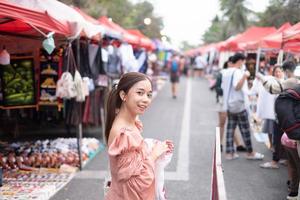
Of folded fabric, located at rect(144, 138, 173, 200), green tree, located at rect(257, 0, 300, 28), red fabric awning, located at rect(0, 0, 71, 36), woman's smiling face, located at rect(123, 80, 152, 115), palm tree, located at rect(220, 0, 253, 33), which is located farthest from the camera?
palm tree, located at rect(220, 0, 253, 33)

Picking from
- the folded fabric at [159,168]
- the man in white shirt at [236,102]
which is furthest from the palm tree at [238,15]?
the folded fabric at [159,168]

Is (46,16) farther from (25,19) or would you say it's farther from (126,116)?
(126,116)

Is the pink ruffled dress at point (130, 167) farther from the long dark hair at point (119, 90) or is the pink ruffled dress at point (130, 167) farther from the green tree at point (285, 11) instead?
the green tree at point (285, 11)

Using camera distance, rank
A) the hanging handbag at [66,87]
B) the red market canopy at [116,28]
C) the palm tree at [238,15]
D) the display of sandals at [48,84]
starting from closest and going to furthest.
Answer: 1. the hanging handbag at [66,87]
2. the display of sandals at [48,84]
3. the red market canopy at [116,28]
4. the palm tree at [238,15]

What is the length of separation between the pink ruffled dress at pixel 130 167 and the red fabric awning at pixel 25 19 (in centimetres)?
216

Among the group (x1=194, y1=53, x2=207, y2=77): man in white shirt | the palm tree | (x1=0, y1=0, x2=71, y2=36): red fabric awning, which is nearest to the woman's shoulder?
(x1=0, y1=0, x2=71, y2=36): red fabric awning

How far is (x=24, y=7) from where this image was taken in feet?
14.0

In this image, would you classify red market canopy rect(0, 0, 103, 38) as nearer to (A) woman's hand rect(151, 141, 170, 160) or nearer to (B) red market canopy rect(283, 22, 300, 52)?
(A) woman's hand rect(151, 141, 170, 160)

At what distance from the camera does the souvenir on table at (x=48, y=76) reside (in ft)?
22.7

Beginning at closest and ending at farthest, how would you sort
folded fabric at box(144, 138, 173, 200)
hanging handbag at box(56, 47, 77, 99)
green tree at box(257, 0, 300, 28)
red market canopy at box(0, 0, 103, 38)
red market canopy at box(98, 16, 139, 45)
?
folded fabric at box(144, 138, 173, 200), red market canopy at box(0, 0, 103, 38), hanging handbag at box(56, 47, 77, 99), green tree at box(257, 0, 300, 28), red market canopy at box(98, 16, 139, 45)

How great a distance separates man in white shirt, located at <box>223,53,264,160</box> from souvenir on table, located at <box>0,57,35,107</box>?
11.3 feet

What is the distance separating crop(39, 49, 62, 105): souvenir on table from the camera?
692cm

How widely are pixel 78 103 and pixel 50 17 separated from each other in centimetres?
223

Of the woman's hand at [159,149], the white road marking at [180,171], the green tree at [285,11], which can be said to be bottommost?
the white road marking at [180,171]
